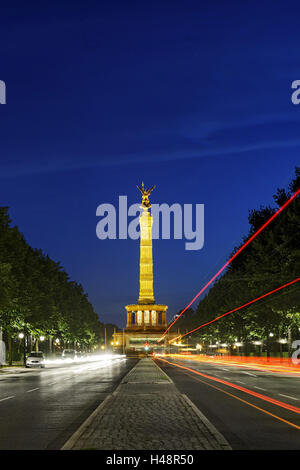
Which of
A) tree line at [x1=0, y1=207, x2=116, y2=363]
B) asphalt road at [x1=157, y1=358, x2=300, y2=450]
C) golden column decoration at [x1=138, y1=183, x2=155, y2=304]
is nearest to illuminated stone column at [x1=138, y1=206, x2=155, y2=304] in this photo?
golden column decoration at [x1=138, y1=183, x2=155, y2=304]

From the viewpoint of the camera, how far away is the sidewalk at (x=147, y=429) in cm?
1098

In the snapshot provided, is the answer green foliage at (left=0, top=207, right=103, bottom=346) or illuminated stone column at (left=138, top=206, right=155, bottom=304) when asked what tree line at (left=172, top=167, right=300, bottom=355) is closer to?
green foliage at (left=0, top=207, right=103, bottom=346)

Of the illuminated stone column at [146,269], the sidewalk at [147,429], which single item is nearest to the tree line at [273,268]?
the sidewalk at [147,429]

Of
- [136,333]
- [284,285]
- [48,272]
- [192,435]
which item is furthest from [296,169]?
[136,333]

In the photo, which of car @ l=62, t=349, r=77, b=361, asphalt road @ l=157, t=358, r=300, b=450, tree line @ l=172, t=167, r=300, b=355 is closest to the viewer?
asphalt road @ l=157, t=358, r=300, b=450

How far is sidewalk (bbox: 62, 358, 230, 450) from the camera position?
1098cm

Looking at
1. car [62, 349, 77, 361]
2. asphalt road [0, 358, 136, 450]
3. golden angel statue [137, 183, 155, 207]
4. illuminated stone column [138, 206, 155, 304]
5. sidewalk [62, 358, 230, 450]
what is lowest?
car [62, 349, 77, 361]

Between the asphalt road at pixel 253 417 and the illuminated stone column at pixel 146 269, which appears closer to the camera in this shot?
the asphalt road at pixel 253 417

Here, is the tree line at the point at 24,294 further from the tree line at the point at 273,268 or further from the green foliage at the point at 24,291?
the tree line at the point at 273,268
